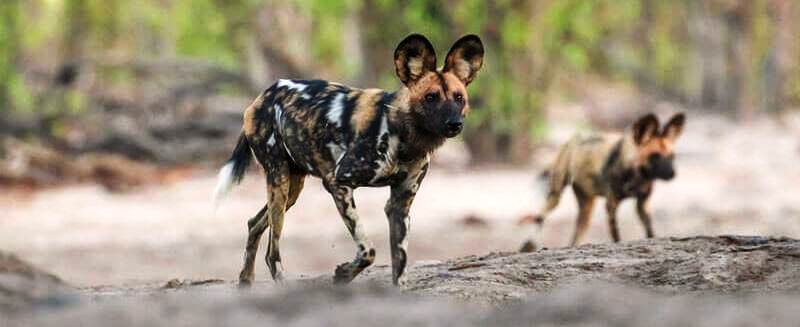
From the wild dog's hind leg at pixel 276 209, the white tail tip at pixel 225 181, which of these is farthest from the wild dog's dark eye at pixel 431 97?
the white tail tip at pixel 225 181

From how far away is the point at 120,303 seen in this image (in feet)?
12.7

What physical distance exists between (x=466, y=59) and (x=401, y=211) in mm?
718

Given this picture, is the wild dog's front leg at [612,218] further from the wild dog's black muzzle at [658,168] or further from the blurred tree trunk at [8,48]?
the blurred tree trunk at [8,48]

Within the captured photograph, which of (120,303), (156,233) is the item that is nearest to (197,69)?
(156,233)

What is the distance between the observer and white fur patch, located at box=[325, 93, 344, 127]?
229 inches

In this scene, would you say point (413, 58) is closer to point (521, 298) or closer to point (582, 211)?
point (521, 298)

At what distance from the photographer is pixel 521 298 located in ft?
17.2

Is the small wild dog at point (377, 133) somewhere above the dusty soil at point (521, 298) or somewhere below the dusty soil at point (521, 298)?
above

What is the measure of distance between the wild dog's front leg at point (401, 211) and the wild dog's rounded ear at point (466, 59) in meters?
0.41

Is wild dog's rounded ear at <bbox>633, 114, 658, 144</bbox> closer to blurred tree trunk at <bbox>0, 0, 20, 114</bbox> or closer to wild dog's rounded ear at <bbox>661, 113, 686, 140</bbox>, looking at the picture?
wild dog's rounded ear at <bbox>661, 113, 686, 140</bbox>

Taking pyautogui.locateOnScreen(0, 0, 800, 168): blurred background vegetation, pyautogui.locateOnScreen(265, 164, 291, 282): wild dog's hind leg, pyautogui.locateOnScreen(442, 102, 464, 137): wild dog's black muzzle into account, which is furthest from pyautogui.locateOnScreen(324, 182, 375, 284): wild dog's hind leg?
pyautogui.locateOnScreen(0, 0, 800, 168): blurred background vegetation

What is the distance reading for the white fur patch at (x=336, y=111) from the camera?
5.81 meters

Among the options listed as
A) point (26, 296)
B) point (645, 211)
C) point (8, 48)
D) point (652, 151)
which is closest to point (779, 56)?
point (8, 48)

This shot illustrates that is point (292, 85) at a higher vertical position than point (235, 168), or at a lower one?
higher
